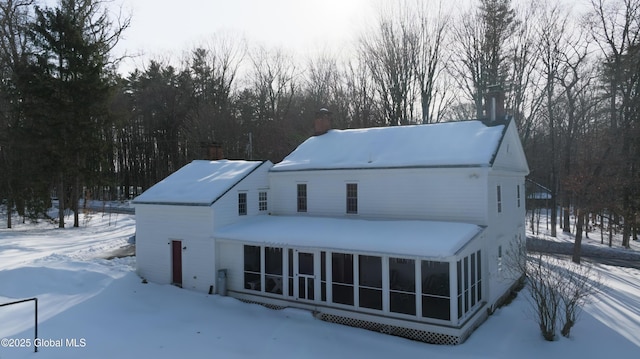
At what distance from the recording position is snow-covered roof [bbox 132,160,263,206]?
16.6m

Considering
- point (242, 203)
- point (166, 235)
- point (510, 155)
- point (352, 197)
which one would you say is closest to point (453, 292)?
point (352, 197)

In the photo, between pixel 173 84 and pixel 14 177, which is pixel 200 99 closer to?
pixel 173 84

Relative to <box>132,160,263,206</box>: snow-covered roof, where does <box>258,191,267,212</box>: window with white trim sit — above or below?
below

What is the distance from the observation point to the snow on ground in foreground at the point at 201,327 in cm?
1114

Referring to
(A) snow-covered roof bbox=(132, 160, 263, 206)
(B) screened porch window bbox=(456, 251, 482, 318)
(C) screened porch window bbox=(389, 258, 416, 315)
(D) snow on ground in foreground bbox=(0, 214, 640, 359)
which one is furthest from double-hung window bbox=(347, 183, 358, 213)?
(B) screened porch window bbox=(456, 251, 482, 318)

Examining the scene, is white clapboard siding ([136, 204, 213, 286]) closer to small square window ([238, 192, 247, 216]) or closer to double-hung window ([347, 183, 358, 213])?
small square window ([238, 192, 247, 216])

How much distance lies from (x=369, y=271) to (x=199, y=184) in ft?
27.8

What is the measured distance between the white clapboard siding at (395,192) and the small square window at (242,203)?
175 centimetres

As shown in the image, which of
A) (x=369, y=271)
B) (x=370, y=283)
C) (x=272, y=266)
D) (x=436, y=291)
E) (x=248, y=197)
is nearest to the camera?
(x=436, y=291)

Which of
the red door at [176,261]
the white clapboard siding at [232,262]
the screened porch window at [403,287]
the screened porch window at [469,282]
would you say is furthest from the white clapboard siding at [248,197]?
the screened porch window at [469,282]

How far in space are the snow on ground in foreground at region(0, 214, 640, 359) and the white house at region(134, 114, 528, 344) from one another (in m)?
0.80

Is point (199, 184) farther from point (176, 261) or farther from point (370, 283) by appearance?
point (370, 283)

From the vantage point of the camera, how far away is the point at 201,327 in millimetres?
12758

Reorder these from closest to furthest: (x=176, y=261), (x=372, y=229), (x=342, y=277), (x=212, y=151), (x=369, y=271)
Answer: (x=369, y=271), (x=342, y=277), (x=372, y=229), (x=176, y=261), (x=212, y=151)
